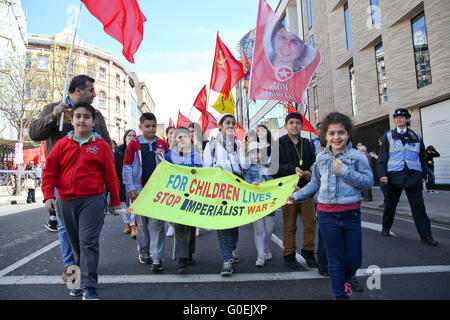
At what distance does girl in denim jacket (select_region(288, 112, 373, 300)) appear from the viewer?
8.73ft

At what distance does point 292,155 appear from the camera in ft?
13.6

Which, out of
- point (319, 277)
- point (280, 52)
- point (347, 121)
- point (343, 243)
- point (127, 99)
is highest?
point (127, 99)

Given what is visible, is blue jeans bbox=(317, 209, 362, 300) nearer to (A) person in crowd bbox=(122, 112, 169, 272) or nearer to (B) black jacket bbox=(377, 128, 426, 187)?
(A) person in crowd bbox=(122, 112, 169, 272)

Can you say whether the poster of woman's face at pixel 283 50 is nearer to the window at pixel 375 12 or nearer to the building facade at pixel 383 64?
the building facade at pixel 383 64

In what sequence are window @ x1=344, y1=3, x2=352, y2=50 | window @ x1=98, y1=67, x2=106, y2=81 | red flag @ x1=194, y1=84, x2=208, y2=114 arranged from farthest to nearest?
window @ x1=98, y1=67, x2=106, y2=81
window @ x1=344, y1=3, x2=352, y2=50
red flag @ x1=194, y1=84, x2=208, y2=114

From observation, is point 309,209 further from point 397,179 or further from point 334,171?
point 397,179

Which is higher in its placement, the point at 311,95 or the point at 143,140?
the point at 311,95

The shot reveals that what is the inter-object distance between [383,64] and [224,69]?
38.5 ft

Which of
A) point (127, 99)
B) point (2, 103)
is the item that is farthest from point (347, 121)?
point (127, 99)

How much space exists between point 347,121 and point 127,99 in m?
53.4

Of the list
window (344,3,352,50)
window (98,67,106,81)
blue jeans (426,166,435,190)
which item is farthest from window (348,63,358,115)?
window (98,67,106,81)

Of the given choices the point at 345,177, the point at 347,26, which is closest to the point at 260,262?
the point at 345,177

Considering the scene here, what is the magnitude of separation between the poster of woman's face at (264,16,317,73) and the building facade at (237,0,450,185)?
1.22 meters

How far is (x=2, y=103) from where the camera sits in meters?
20.6
